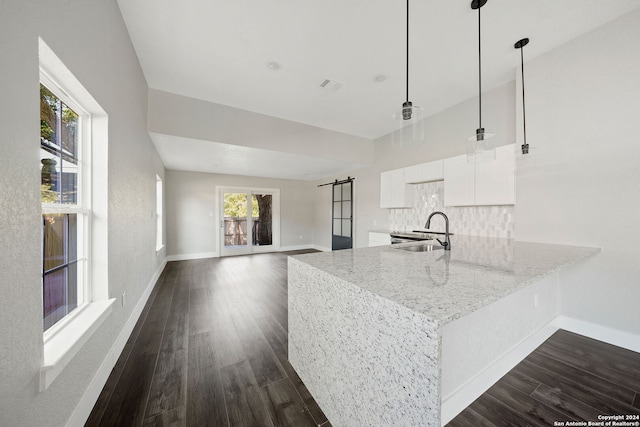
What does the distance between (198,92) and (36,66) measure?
102 inches

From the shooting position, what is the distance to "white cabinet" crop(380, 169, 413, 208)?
430 cm

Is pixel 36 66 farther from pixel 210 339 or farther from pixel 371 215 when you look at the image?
pixel 371 215

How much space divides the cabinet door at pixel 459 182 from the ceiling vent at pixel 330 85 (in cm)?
199

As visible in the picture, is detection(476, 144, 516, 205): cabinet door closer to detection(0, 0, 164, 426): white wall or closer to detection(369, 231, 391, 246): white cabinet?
detection(369, 231, 391, 246): white cabinet

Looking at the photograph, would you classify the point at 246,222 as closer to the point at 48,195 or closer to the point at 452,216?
the point at 452,216

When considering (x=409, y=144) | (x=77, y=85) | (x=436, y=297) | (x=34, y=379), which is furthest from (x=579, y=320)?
(x=77, y=85)

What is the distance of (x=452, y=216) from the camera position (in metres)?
3.65

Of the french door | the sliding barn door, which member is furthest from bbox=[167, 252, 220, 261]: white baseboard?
the sliding barn door

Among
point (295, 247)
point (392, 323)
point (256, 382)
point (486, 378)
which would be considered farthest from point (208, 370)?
point (295, 247)

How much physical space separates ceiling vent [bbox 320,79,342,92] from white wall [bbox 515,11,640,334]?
2210mm

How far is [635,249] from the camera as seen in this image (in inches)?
78.7

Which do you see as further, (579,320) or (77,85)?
(579,320)

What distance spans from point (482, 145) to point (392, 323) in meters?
2.03

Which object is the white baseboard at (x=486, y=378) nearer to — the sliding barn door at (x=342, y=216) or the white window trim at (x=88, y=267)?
the white window trim at (x=88, y=267)
